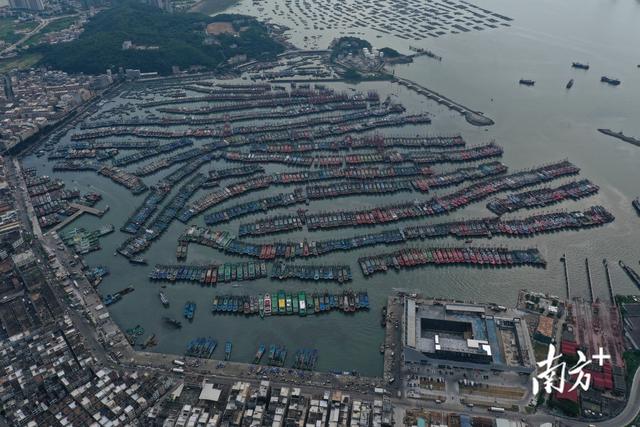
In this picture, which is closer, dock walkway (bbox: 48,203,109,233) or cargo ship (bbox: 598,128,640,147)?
dock walkway (bbox: 48,203,109,233)

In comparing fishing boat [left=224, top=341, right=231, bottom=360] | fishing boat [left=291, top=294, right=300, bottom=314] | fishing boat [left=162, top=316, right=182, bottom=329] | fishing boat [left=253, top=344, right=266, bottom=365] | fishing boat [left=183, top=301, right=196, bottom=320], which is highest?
fishing boat [left=291, top=294, right=300, bottom=314]

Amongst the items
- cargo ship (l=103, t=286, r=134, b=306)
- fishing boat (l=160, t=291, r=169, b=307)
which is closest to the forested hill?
cargo ship (l=103, t=286, r=134, b=306)

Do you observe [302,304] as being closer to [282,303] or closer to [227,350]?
[282,303]

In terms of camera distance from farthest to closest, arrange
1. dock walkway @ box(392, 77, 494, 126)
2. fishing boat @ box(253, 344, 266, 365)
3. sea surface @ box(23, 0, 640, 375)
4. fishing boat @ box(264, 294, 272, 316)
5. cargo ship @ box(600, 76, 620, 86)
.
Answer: cargo ship @ box(600, 76, 620, 86)
dock walkway @ box(392, 77, 494, 126)
fishing boat @ box(264, 294, 272, 316)
sea surface @ box(23, 0, 640, 375)
fishing boat @ box(253, 344, 266, 365)

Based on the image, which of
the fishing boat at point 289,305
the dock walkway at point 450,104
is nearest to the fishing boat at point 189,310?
the fishing boat at point 289,305

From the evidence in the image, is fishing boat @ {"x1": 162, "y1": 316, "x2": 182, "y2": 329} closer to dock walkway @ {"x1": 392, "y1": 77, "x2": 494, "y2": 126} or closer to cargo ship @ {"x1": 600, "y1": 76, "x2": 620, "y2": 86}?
dock walkway @ {"x1": 392, "y1": 77, "x2": 494, "y2": 126}

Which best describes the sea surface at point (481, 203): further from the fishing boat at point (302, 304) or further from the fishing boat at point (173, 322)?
the fishing boat at point (302, 304)

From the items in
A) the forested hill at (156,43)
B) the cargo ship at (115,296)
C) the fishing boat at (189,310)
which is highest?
the forested hill at (156,43)
